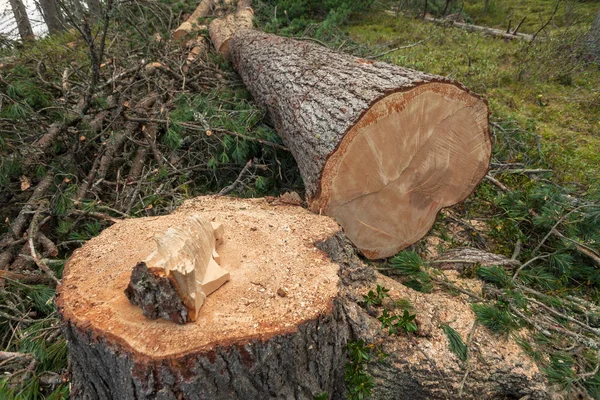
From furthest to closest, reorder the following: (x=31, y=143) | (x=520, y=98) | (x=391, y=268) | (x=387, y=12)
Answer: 1. (x=387, y=12)
2. (x=520, y=98)
3. (x=31, y=143)
4. (x=391, y=268)

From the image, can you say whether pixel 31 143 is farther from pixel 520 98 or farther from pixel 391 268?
pixel 520 98

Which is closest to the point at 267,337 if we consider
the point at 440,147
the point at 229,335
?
the point at 229,335

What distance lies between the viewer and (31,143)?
2.60 meters

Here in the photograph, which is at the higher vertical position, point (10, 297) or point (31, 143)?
point (31, 143)

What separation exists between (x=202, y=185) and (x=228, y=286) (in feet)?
5.49

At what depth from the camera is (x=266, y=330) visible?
47.0 inches

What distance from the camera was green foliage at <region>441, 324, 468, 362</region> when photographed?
65.6 inches

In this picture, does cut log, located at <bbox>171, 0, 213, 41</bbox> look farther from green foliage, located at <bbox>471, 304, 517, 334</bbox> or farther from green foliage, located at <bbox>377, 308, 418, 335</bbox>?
green foliage, located at <bbox>471, 304, 517, 334</bbox>

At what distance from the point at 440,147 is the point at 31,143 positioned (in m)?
2.75

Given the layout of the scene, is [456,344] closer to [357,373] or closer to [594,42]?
[357,373]

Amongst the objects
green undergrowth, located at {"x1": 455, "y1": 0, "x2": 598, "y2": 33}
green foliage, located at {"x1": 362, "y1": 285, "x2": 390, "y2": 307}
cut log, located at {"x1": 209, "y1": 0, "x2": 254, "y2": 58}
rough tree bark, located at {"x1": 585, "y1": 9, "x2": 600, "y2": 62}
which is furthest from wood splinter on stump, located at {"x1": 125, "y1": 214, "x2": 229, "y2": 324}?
green undergrowth, located at {"x1": 455, "y1": 0, "x2": 598, "y2": 33}

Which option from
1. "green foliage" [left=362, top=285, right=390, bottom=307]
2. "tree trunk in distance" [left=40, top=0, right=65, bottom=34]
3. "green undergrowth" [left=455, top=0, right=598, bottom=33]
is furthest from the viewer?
"green undergrowth" [left=455, top=0, right=598, bottom=33]

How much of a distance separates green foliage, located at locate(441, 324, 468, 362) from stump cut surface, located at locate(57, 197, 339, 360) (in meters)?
0.70

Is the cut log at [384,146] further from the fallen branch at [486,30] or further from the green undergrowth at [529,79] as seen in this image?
the fallen branch at [486,30]
